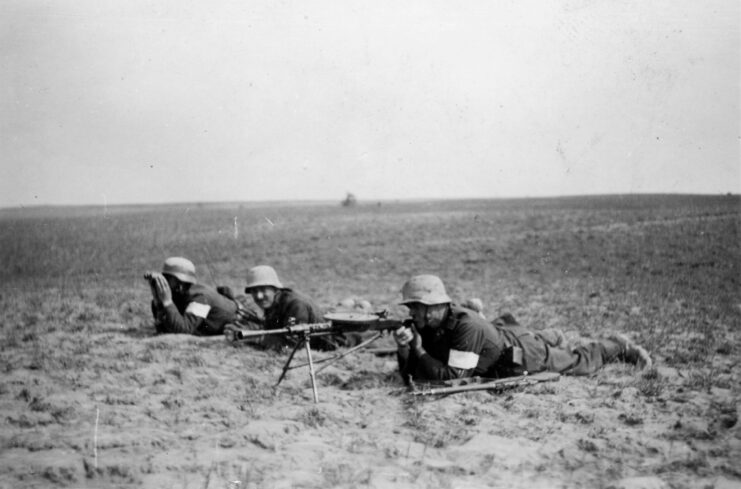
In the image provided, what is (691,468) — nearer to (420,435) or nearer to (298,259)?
(420,435)

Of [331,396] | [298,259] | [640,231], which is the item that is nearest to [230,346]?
[331,396]

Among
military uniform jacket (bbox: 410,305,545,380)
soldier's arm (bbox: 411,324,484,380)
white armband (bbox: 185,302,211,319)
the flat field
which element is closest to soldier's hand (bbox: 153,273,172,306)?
white armband (bbox: 185,302,211,319)

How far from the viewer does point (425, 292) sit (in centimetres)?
578

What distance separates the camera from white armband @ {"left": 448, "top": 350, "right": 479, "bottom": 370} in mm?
5812

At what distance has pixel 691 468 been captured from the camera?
4266mm

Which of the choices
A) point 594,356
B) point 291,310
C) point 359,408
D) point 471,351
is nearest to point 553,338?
point 594,356

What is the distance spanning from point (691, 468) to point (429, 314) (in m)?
2.38

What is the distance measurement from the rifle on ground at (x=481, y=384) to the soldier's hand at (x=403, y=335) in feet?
1.30

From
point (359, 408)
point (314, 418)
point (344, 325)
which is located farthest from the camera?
point (344, 325)

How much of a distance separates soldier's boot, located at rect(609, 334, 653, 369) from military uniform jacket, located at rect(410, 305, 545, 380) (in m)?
1.07

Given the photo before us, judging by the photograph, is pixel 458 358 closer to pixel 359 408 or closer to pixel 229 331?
pixel 359 408

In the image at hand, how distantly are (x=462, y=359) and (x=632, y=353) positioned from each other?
2.18 m

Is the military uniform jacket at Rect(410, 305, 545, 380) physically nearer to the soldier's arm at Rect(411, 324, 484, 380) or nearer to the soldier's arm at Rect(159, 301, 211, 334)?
the soldier's arm at Rect(411, 324, 484, 380)

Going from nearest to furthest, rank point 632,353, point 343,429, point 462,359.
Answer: point 343,429 → point 462,359 → point 632,353
